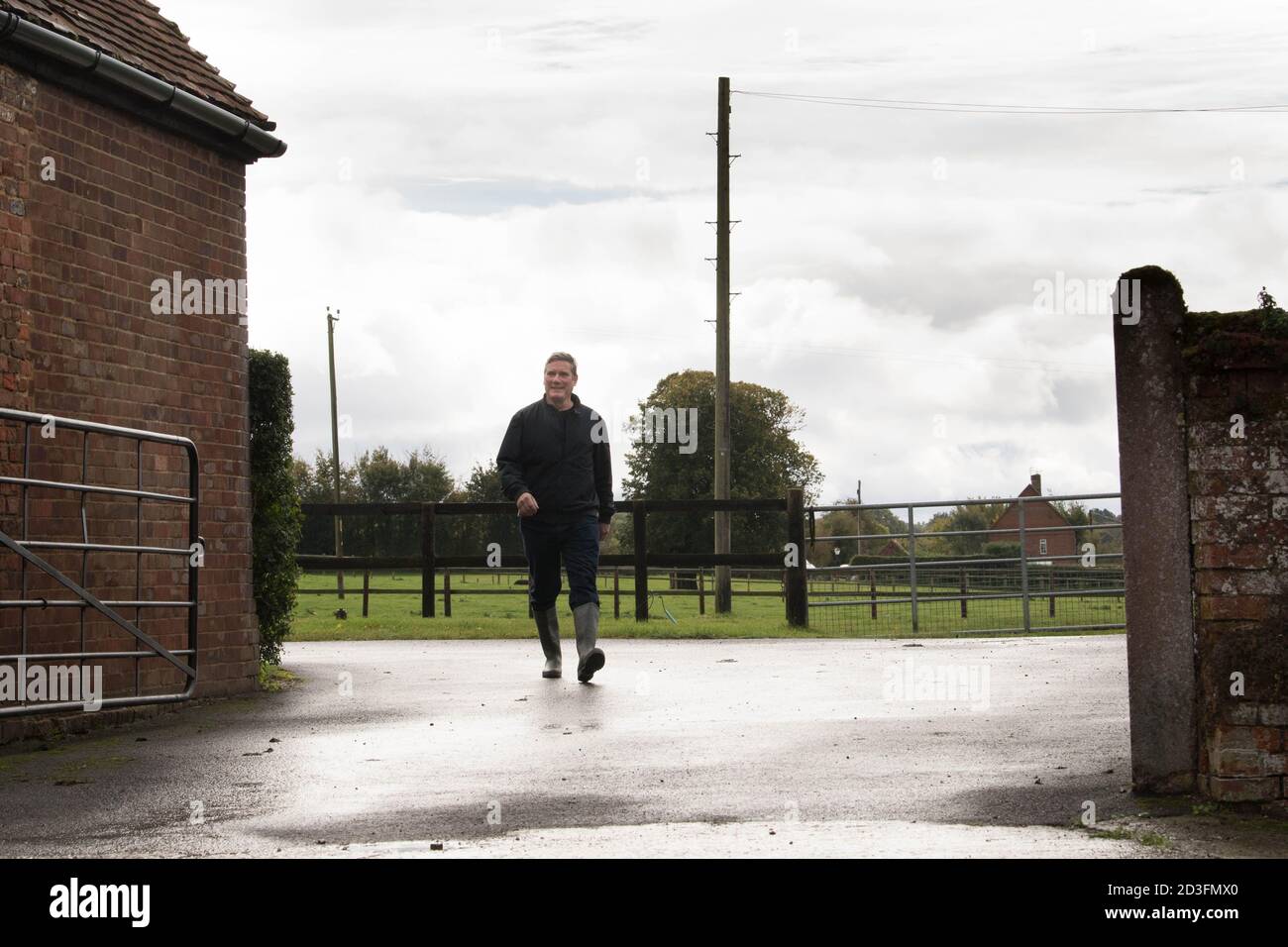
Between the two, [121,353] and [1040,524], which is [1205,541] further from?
[1040,524]

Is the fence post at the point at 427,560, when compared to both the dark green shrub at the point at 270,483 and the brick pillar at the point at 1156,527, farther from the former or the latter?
the brick pillar at the point at 1156,527

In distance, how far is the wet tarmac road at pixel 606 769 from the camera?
504 cm

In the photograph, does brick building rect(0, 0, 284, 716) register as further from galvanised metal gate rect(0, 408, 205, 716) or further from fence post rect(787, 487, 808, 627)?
fence post rect(787, 487, 808, 627)

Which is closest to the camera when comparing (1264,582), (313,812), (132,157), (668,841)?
(668,841)

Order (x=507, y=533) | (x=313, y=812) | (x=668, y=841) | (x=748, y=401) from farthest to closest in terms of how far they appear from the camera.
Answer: (x=748, y=401) < (x=507, y=533) < (x=313, y=812) < (x=668, y=841)

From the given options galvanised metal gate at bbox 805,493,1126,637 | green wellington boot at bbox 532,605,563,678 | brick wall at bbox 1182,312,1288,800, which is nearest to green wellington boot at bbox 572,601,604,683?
green wellington boot at bbox 532,605,563,678

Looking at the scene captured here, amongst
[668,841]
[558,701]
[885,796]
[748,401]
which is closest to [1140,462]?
[885,796]

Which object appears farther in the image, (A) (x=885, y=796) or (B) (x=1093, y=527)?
(B) (x=1093, y=527)

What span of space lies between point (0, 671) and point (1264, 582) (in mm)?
5950

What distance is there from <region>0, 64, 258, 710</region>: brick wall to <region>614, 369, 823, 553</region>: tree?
45.1 meters

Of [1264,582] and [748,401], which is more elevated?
[748,401]

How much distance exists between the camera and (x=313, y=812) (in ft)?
18.4
